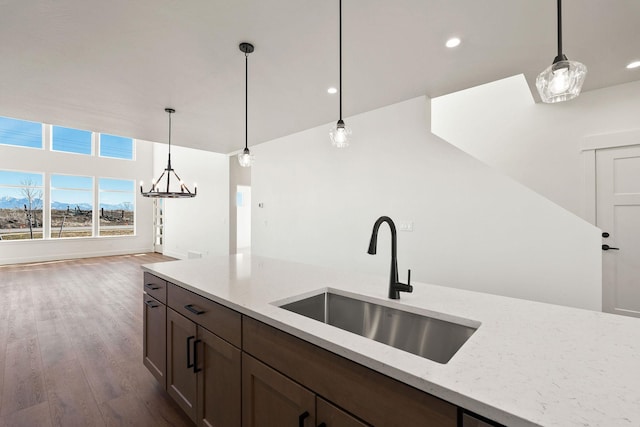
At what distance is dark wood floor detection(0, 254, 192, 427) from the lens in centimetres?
190

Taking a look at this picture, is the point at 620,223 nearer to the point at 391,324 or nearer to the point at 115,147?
the point at 391,324

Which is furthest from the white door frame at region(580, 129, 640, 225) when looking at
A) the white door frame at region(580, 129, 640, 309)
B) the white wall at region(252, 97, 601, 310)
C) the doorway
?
the doorway

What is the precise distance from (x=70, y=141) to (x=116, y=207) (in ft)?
6.87

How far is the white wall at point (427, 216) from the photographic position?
8.71 ft

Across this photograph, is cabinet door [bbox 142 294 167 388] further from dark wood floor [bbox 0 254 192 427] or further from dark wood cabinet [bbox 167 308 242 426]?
dark wood floor [bbox 0 254 192 427]

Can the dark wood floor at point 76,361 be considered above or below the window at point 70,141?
below

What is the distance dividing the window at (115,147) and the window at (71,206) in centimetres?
92

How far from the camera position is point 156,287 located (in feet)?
6.58

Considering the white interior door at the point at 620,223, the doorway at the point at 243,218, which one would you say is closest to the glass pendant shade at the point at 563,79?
the white interior door at the point at 620,223

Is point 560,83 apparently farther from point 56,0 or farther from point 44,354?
point 44,354

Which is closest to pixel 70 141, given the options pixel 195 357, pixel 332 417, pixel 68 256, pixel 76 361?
pixel 68 256

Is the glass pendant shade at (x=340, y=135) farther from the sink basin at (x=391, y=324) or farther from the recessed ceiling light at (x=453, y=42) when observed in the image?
the recessed ceiling light at (x=453, y=42)

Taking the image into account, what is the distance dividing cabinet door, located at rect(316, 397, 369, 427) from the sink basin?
0.49 metres

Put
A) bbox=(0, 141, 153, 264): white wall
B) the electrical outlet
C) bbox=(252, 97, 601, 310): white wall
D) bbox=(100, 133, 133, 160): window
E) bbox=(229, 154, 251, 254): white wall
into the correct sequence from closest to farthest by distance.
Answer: bbox=(252, 97, 601, 310): white wall → the electrical outlet → bbox=(229, 154, 251, 254): white wall → bbox=(0, 141, 153, 264): white wall → bbox=(100, 133, 133, 160): window
